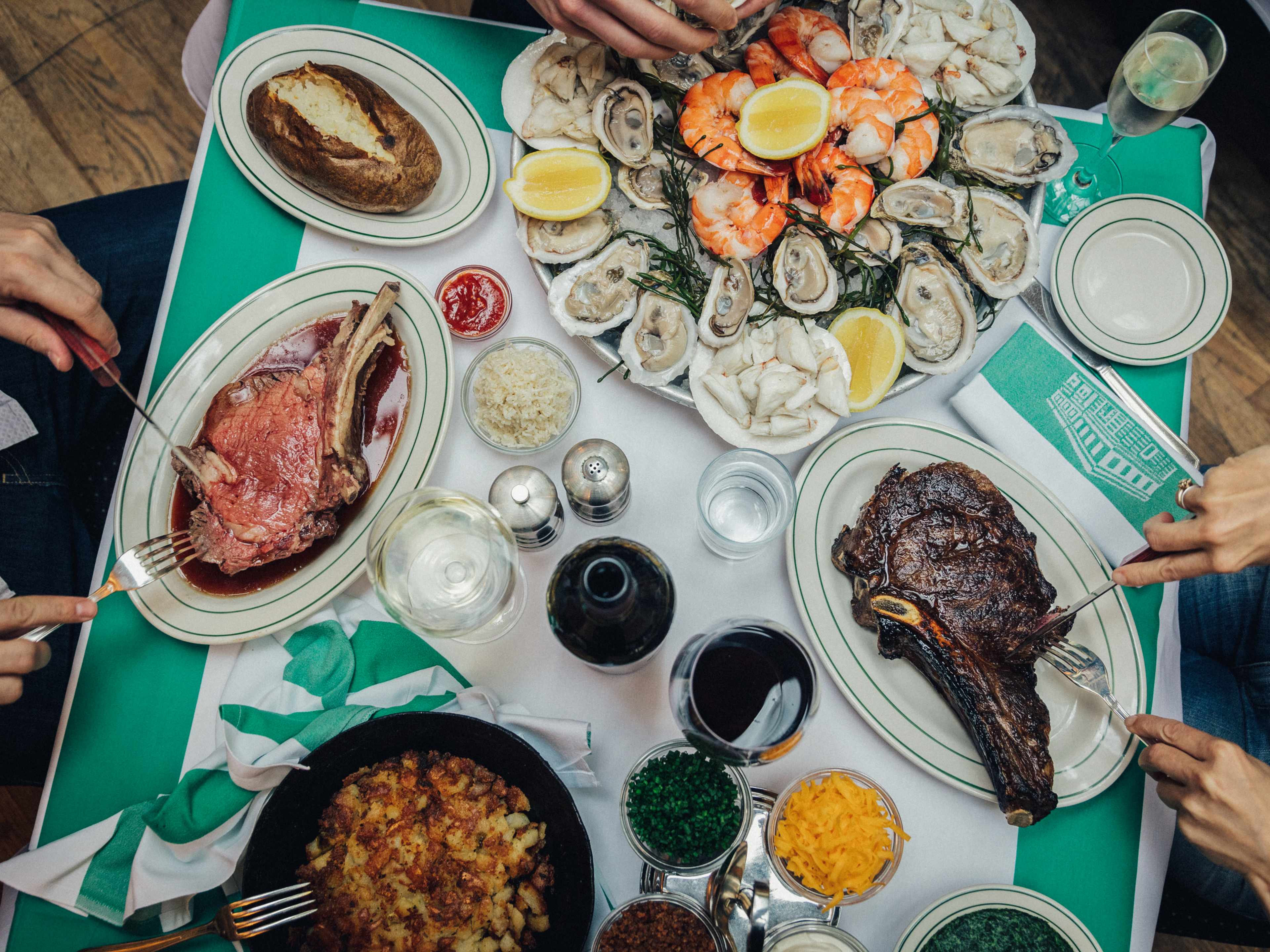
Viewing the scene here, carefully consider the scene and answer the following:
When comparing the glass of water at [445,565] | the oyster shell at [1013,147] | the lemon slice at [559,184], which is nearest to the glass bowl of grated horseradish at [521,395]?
the glass of water at [445,565]

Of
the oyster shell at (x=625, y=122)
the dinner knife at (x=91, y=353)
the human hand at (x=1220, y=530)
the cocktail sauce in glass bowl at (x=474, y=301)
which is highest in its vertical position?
the oyster shell at (x=625, y=122)

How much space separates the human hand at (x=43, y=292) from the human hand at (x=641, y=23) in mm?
1037

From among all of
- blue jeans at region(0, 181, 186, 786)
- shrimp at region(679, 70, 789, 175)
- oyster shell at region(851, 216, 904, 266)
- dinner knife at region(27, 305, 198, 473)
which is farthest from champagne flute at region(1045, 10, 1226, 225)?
blue jeans at region(0, 181, 186, 786)

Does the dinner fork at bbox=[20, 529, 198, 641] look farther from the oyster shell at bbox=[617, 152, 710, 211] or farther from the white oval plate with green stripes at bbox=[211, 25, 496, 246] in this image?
the oyster shell at bbox=[617, 152, 710, 211]

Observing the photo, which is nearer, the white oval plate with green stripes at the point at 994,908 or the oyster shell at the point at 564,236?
the white oval plate with green stripes at the point at 994,908

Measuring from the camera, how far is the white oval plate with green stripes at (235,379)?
1440 millimetres

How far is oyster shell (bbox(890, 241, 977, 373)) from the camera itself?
149 centimetres

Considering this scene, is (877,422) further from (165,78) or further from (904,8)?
(165,78)

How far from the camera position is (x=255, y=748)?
1.41 metres

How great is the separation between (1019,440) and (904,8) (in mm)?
905


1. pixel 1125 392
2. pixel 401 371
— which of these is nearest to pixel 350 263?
pixel 401 371

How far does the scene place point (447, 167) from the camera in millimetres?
1631

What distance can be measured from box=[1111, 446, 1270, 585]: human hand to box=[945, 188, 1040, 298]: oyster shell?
1.65 feet

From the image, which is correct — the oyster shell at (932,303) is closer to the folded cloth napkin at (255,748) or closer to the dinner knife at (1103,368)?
the dinner knife at (1103,368)
